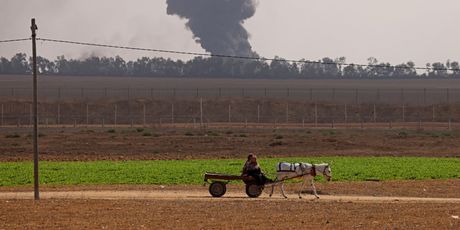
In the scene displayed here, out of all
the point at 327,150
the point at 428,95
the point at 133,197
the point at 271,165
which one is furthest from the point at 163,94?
the point at 133,197

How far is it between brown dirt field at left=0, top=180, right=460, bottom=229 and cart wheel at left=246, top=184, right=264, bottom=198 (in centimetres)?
54

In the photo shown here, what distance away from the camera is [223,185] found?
32812 millimetres

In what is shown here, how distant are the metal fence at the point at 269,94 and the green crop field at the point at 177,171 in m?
93.7

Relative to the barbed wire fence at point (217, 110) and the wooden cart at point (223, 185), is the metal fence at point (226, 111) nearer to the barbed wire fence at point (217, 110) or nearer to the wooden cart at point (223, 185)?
the barbed wire fence at point (217, 110)

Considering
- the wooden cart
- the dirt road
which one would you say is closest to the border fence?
the dirt road

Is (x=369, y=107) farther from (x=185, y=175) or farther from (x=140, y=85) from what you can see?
(x=185, y=175)

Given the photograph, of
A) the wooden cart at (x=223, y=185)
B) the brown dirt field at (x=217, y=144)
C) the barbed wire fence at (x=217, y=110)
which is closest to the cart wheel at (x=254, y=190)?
the wooden cart at (x=223, y=185)

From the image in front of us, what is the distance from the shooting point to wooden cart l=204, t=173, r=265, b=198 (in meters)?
32.2

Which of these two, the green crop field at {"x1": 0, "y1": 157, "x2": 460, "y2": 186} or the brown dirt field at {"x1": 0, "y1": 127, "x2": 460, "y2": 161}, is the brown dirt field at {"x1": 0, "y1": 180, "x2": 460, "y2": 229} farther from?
the brown dirt field at {"x1": 0, "y1": 127, "x2": 460, "y2": 161}

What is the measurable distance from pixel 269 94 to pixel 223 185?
417 feet

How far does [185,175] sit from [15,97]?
9913cm

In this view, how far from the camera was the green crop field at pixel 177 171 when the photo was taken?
136 feet

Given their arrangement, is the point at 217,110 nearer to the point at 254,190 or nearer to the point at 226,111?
the point at 226,111

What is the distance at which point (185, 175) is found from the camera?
43.3 meters
